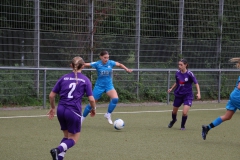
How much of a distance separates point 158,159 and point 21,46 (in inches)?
384

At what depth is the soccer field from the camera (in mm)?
8727

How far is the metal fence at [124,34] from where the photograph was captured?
16953mm

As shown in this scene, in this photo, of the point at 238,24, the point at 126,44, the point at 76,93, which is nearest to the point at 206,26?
the point at 238,24

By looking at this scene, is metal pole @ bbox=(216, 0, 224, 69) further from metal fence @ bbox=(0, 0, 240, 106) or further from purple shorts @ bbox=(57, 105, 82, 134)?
purple shorts @ bbox=(57, 105, 82, 134)

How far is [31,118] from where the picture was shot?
1383cm

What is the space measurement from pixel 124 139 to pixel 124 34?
9224 mm

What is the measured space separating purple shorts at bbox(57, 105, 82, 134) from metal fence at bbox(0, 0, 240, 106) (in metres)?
8.99

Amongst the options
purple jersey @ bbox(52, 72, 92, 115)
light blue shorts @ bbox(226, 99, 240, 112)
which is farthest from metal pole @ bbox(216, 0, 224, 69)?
purple jersey @ bbox(52, 72, 92, 115)

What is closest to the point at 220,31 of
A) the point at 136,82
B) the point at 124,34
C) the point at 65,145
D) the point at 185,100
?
the point at 124,34

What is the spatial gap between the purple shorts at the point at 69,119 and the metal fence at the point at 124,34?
899 cm

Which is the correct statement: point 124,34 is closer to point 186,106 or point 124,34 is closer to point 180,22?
point 180,22

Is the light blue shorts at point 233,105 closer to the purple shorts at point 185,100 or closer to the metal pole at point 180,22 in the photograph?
the purple shorts at point 185,100

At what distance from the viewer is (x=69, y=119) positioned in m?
7.68

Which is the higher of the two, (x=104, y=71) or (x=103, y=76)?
(x=104, y=71)
